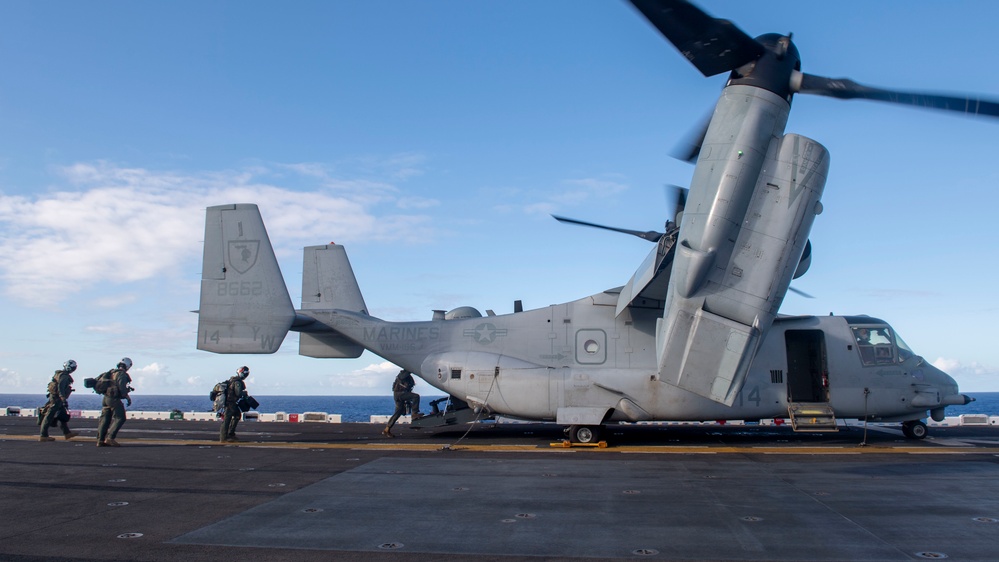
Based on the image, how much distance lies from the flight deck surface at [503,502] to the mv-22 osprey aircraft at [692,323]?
5.26ft

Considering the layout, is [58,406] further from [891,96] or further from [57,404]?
[891,96]

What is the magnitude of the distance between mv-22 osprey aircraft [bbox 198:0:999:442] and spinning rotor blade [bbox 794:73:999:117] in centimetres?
3

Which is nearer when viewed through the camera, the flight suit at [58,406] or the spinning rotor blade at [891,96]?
the spinning rotor blade at [891,96]

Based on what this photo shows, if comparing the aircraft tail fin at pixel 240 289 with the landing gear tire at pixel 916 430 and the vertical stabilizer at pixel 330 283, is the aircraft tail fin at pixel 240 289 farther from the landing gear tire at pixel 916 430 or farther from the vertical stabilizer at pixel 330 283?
the landing gear tire at pixel 916 430

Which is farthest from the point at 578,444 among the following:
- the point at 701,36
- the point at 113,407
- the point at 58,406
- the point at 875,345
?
the point at 58,406

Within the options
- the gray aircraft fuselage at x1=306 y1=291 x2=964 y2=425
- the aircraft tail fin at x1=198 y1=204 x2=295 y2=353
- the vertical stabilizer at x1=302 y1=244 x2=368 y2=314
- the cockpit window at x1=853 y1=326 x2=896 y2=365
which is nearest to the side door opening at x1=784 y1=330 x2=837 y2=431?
the gray aircraft fuselage at x1=306 y1=291 x2=964 y2=425

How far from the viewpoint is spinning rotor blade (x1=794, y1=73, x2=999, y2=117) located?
8.95 m

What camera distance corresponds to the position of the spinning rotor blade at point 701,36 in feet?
33.2

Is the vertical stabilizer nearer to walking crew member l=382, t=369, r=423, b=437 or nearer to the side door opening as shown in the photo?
walking crew member l=382, t=369, r=423, b=437

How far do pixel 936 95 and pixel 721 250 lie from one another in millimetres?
3914

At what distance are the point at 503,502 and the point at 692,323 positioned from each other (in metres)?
5.60

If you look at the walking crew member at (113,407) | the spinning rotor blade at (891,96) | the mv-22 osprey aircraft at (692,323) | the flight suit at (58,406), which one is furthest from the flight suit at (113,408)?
the spinning rotor blade at (891,96)

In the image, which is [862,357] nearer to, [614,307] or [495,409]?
[614,307]

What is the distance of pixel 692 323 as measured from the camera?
40.9 ft
